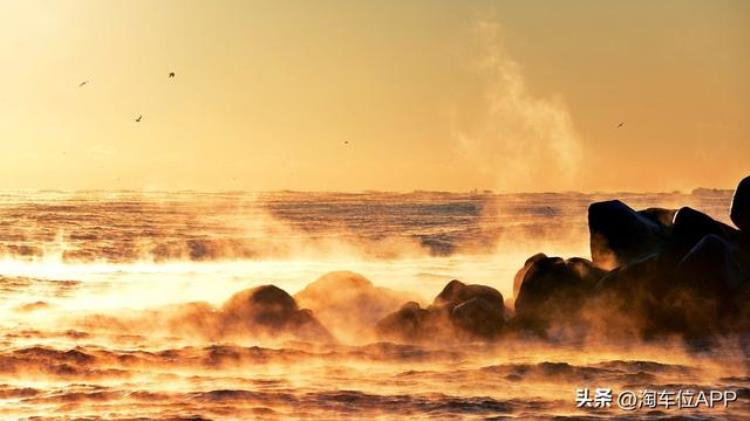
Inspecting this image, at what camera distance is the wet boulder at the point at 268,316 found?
3256 centimetres

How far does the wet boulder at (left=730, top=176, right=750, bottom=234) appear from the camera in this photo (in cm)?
3303

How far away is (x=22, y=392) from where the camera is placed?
25781 mm

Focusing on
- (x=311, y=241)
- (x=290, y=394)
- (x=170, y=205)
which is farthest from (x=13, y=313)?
(x=170, y=205)

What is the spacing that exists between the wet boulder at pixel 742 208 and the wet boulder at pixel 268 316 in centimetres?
1095

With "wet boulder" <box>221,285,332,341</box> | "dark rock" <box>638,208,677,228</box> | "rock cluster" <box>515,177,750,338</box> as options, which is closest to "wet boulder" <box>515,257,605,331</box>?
"rock cluster" <box>515,177,750,338</box>

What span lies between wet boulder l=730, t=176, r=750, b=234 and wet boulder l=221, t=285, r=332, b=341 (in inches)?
431

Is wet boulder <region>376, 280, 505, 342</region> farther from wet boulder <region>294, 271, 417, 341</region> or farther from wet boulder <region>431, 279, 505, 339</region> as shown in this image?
wet boulder <region>294, 271, 417, 341</region>

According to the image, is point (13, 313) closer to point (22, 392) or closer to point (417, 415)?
point (22, 392)

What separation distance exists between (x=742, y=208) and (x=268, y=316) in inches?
494

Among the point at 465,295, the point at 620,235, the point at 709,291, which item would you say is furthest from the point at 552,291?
the point at 709,291

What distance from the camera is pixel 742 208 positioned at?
33.2 m

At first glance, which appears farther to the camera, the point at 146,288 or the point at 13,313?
the point at 146,288

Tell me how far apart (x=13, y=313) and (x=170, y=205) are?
8213cm

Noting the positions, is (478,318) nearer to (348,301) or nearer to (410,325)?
(410,325)
